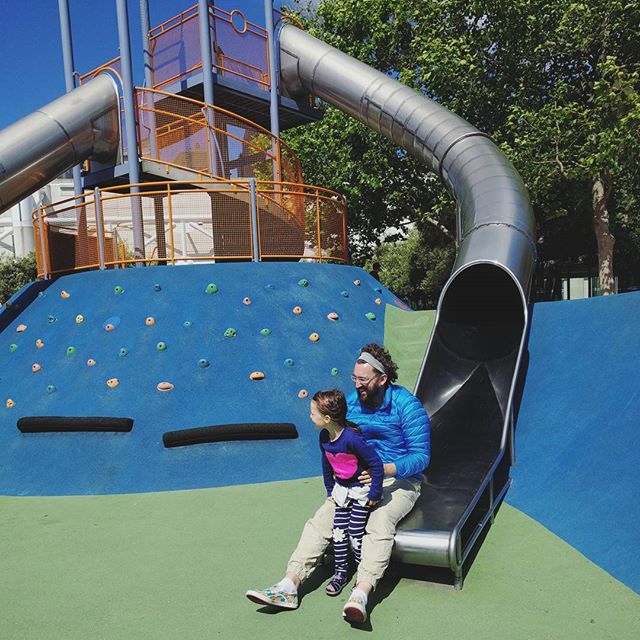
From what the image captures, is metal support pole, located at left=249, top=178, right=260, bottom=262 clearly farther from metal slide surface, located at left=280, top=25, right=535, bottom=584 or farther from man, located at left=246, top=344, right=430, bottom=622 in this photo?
man, located at left=246, top=344, right=430, bottom=622

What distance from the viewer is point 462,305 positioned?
326 inches

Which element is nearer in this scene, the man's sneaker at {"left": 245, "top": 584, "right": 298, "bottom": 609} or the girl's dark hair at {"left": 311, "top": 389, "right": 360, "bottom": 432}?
the man's sneaker at {"left": 245, "top": 584, "right": 298, "bottom": 609}

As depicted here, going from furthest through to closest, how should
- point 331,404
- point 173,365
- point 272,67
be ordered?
point 272,67
point 173,365
point 331,404

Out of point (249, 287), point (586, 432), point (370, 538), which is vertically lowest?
point (370, 538)

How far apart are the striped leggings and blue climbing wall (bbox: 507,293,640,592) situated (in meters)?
1.70

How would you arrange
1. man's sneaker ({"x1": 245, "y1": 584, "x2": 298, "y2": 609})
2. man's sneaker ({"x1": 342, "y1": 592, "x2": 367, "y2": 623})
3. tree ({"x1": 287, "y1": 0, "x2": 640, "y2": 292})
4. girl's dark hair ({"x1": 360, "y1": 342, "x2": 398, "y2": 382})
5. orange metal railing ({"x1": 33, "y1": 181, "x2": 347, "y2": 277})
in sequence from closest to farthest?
man's sneaker ({"x1": 342, "y1": 592, "x2": 367, "y2": 623}) < man's sneaker ({"x1": 245, "y1": 584, "x2": 298, "y2": 609}) < girl's dark hair ({"x1": 360, "y1": 342, "x2": 398, "y2": 382}) < orange metal railing ({"x1": 33, "y1": 181, "x2": 347, "y2": 277}) < tree ({"x1": 287, "y1": 0, "x2": 640, "y2": 292})

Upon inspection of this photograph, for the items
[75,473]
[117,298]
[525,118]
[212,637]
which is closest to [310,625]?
[212,637]

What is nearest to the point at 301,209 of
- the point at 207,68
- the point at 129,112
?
the point at 129,112

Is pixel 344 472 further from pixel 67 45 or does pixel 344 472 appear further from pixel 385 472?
pixel 67 45

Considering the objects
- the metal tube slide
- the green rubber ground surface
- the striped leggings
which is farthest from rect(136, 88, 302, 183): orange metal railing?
the striped leggings

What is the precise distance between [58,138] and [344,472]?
9503mm

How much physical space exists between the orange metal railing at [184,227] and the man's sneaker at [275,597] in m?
6.68

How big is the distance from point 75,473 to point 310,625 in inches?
158

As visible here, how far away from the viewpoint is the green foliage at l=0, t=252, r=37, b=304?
40719 millimetres
